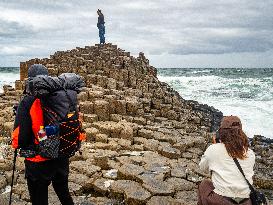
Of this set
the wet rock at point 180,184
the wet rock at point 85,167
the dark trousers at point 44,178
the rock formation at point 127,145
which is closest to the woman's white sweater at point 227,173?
the dark trousers at point 44,178

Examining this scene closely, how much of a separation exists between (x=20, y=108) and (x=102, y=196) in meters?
2.66

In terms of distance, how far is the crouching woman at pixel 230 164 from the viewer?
3109mm

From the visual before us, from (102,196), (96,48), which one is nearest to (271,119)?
(96,48)

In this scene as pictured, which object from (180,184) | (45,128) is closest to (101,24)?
(180,184)

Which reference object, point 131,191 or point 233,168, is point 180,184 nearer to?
point 131,191

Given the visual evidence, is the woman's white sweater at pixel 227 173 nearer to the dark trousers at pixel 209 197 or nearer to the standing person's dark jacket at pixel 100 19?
the dark trousers at pixel 209 197

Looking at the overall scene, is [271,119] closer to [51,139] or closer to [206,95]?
[206,95]

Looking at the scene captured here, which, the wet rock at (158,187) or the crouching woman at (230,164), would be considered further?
the wet rock at (158,187)

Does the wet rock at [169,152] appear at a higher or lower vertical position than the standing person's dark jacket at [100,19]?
lower

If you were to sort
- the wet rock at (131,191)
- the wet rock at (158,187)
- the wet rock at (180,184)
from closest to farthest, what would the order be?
the wet rock at (131,191), the wet rock at (158,187), the wet rock at (180,184)

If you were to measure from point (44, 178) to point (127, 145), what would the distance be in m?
4.52

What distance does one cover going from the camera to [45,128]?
3125 millimetres

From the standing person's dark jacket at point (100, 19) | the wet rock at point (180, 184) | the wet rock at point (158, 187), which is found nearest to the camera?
the wet rock at point (158, 187)

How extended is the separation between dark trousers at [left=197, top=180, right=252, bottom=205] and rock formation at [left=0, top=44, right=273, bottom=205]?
1.56 metres
